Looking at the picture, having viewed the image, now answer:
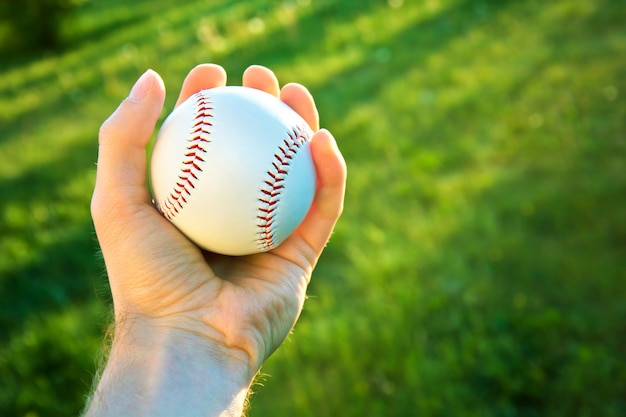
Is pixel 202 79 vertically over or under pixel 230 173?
over

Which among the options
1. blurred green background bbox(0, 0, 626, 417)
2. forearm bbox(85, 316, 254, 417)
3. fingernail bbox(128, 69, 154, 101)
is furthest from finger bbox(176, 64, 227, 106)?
blurred green background bbox(0, 0, 626, 417)

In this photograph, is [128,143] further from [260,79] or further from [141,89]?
[260,79]

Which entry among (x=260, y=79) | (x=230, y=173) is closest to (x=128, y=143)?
(x=230, y=173)

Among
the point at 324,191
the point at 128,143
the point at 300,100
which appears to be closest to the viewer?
the point at 128,143

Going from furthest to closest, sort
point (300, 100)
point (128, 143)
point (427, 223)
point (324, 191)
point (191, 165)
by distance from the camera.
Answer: point (427, 223) < point (300, 100) < point (324, 191) < point (191, 165) < point (128, 143)

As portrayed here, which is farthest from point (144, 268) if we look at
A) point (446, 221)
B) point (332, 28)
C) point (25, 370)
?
point (332, 28)

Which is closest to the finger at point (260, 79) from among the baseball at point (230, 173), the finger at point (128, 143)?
the baseball at point (230, 173)

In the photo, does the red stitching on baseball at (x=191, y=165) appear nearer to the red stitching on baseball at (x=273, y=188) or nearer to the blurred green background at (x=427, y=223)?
the red stitching on baseball at (x=273, y=188)

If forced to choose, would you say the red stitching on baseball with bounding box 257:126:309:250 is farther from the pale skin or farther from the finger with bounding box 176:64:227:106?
the finger with bounding box 176:64:227:106
